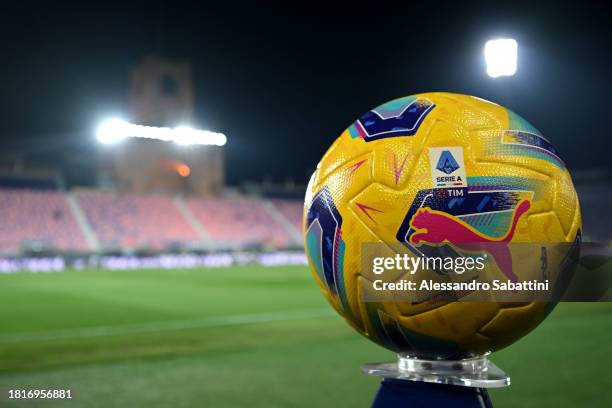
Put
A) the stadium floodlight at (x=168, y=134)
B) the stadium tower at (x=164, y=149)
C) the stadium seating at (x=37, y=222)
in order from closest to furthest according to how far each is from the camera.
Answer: the stadium seating at (x=37, y=222) < the stadium floodlight at (x=168, y=134) < the stadium tower at (x=164, y=149)

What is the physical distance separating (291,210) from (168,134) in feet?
40.0

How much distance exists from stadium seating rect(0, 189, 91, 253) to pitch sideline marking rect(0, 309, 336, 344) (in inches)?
1054

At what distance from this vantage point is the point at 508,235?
202 cm

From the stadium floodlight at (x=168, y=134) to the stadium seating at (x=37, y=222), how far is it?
35.9 feet

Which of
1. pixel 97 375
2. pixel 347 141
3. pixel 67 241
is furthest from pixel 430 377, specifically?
pixel 67 241

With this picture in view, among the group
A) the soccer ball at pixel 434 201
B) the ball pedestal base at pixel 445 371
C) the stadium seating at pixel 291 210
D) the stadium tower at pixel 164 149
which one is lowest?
the ball pedestal base at pixel 445 371

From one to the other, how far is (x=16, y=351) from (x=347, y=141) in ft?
20.8

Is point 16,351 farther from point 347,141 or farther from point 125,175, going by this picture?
point 125,175

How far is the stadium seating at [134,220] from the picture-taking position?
4012cm

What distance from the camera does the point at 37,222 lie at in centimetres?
3812

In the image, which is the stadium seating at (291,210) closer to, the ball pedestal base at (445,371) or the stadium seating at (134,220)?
the stadium seating at (134,220)

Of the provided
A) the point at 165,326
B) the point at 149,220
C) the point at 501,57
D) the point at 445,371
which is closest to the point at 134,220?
the point at 149,220

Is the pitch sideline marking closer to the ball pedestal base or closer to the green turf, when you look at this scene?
the green turf

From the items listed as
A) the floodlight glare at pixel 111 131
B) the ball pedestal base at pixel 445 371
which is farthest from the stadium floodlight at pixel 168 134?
the ball pedestal base at pixel 445 371
